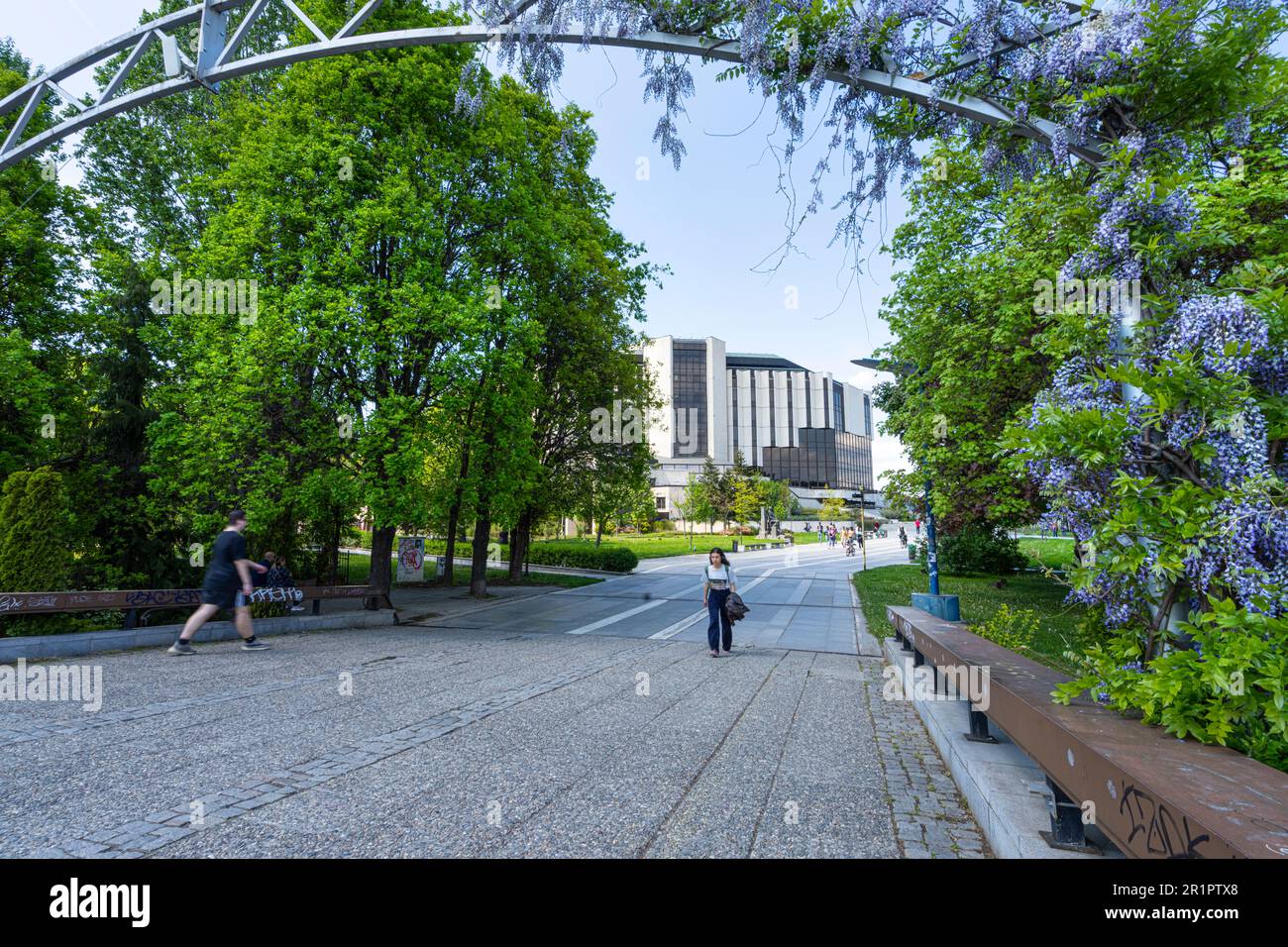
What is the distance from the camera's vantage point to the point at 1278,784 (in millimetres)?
2156

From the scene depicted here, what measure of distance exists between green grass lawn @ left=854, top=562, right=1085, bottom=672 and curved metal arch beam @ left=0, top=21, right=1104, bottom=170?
17.1 ft

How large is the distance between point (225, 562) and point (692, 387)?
103 m

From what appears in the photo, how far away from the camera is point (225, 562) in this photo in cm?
891

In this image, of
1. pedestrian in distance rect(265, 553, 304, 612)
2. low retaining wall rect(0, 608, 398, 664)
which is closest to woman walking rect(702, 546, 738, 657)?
low retaining wall rect(0, 608, 398, 664)

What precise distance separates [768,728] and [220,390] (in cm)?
1077

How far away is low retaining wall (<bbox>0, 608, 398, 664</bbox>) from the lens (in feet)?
26.4

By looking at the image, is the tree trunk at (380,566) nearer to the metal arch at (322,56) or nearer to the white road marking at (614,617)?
the white road marking at (614,617)

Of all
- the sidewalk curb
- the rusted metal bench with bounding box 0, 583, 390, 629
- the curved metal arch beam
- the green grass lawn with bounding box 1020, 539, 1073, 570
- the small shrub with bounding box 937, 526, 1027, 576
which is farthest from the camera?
the small shrub with bounding box 937, 526, 1027, 576

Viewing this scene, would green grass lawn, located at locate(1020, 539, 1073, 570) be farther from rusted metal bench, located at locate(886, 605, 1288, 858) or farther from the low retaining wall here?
the low retaining wall

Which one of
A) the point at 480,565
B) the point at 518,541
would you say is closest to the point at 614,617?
the point at 480,565

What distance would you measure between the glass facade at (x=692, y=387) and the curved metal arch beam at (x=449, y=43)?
102 meters

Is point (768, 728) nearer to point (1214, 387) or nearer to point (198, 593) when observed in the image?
point (1214, 387)

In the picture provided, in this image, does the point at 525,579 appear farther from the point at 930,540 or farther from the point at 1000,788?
the point at 1000,788

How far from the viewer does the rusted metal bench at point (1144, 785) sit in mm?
1851
